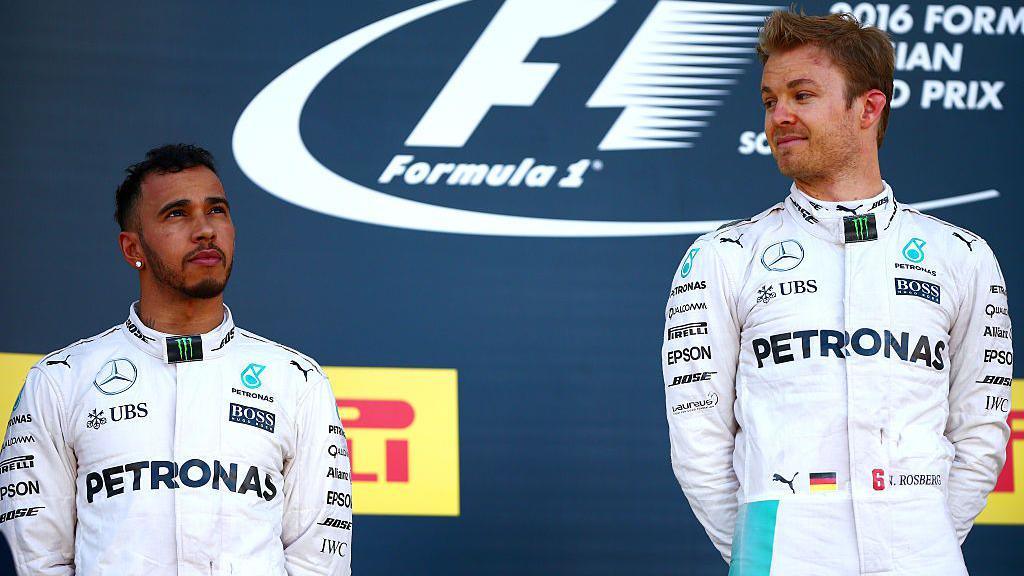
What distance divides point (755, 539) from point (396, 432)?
136 cm

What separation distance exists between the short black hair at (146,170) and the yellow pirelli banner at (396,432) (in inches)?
37.9

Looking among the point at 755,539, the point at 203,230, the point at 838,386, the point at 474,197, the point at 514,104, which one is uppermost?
the point at 514,104

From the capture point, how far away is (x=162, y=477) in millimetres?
2244

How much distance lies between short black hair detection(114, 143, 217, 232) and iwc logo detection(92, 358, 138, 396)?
272 millimetres

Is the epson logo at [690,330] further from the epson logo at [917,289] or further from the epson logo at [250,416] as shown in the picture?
the epson logo at [250,416]

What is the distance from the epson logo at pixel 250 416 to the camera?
7.61ft

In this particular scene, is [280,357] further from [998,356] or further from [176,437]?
[998,356]

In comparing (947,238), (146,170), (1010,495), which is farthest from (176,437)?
(1010,495)

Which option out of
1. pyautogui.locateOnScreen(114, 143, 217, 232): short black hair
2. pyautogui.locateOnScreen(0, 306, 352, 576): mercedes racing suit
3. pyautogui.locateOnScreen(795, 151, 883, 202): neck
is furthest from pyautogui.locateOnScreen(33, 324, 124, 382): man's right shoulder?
pyautogui.locateOnScreen(795, 151, 883, 202): neck

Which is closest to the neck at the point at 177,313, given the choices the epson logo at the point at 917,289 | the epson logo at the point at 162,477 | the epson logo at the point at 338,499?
the epson logo at the point at 162,477

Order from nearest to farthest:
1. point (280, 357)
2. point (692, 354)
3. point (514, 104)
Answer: point (692, 354)
point (280, 357)
point (514, 104)

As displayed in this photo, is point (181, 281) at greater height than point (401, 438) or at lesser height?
greater

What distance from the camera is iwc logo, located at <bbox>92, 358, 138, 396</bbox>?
2.31 meters

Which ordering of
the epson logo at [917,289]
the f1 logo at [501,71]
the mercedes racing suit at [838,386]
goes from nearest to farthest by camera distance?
the mercedes racing suit at [838,386], the epson logo at [917,289], the f1 logo at [501,71]
